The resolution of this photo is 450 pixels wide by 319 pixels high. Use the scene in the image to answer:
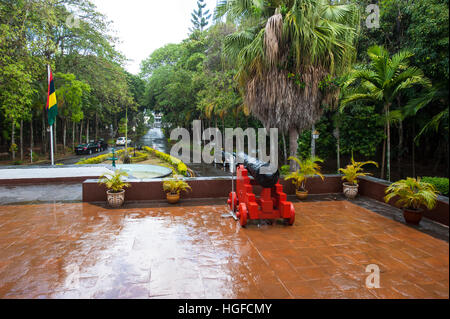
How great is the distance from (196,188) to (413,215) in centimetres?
498

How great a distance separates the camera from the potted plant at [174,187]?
7.40m

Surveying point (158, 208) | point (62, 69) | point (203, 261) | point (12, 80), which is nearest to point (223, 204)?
point (158, 208)

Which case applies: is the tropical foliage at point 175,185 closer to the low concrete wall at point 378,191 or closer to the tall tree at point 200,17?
the low concrete wall at point 378,191

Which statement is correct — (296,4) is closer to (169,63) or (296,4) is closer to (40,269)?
(40,269)

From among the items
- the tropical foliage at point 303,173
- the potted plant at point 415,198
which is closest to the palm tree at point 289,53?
the tropical foliage at point 303,173

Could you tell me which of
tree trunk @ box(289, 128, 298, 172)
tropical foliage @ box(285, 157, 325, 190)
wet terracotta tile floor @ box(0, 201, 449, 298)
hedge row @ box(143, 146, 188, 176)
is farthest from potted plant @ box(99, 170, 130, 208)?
hedge row @ box(143, 146, 188, 176)

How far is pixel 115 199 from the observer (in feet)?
23.2

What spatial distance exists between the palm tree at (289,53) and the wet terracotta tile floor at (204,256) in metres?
3.38

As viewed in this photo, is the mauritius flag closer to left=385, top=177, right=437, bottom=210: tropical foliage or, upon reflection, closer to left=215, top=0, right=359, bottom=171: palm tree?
left=215, top=0, right=359, bottom=171: palm tree

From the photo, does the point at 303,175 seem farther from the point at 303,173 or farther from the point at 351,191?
the point at 351,191

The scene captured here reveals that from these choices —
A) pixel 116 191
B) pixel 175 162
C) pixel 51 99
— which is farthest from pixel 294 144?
pixel 175 162

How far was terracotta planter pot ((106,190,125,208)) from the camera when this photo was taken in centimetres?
707

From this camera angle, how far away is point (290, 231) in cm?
559
